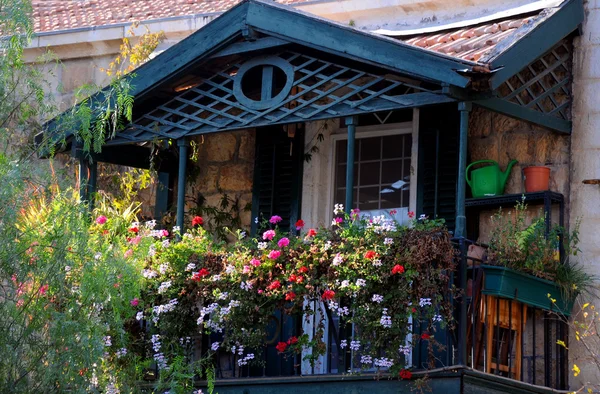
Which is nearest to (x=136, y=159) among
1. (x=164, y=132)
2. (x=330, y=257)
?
(x=164, y=132)

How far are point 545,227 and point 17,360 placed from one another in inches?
168

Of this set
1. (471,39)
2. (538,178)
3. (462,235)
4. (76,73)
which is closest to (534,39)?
(471,39)

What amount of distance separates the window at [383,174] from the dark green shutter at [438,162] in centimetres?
33

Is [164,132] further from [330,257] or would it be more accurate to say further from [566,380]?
[566,380]

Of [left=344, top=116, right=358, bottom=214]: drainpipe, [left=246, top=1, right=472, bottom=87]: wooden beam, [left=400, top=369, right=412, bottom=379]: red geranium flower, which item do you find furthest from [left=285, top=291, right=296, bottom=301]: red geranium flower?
[left=246, top=1, right=472, bottom=87]: wooden beam

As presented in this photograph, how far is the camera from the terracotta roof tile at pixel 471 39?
968cm

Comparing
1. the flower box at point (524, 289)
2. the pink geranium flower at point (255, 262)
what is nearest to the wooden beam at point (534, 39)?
the flower box at point (524, 289)

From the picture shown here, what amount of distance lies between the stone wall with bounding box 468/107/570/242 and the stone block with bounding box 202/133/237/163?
241 cm

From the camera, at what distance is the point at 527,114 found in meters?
10.0

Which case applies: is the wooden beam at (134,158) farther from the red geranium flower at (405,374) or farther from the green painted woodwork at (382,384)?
the red geranium flower at (405,374)

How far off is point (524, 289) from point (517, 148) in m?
1.48

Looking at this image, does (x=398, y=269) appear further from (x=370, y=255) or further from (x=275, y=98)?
(x=275, y=98)

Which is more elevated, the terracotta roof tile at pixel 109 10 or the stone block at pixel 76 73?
the terracotta roof tile at pixel 109 10

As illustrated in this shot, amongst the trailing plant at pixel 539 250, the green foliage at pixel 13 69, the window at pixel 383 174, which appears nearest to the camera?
the green foliage at pixel 13 69
